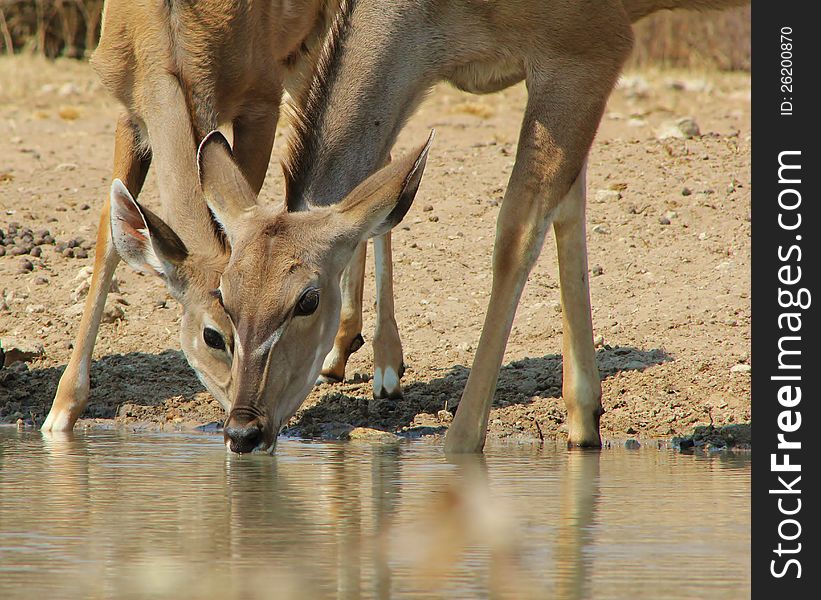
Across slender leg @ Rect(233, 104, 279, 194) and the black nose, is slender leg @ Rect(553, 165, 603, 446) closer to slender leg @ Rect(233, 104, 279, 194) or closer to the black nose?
slender leg @ Rect(233, 104, 279, 194)

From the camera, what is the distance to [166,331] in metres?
9.60

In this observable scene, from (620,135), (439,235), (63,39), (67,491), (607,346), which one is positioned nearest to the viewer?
(67,491)

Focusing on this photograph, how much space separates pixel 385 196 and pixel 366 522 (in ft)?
5.35

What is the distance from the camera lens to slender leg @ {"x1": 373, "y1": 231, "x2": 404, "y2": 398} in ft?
28.2

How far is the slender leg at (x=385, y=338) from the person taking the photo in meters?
8.59

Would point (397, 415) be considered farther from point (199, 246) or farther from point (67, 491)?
point (67, 491)

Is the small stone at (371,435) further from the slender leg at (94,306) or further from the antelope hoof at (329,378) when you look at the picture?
the slender leg at (94,306)

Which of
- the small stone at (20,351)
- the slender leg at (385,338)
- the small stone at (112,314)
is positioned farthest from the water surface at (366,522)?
the small stone at (112,314)

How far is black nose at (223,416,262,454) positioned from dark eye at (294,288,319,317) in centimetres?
50

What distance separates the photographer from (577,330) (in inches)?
309

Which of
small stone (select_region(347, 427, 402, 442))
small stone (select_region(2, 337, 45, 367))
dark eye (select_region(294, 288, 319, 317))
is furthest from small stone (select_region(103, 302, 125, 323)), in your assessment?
→ dark eye (select_region(294, 288, 319, 317))

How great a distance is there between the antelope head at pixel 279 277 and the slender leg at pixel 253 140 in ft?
3.93
